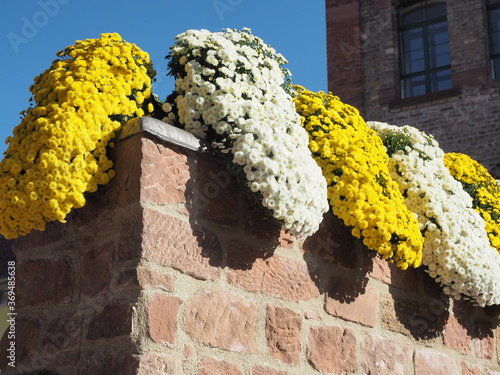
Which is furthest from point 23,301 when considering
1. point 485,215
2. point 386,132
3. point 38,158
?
point 485,215

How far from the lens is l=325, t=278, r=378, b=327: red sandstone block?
3.54m

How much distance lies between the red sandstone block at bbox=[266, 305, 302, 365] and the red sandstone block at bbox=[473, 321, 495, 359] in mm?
1595

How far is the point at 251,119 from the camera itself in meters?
3.11

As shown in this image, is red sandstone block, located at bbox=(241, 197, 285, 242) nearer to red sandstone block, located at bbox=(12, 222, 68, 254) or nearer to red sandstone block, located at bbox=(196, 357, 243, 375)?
red sandstone block, located at bbox=(196, 357, 243, 375)

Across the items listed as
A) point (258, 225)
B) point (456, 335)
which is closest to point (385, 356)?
point (456, 335)

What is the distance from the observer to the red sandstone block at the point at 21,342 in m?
3.09

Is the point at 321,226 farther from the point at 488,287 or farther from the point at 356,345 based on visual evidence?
the point at 488,287

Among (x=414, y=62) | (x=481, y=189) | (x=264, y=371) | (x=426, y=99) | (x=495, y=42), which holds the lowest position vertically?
(x=264, y=371)

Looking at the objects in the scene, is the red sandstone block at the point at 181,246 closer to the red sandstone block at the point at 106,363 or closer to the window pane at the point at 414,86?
the red sandstone block at the point at 106,363

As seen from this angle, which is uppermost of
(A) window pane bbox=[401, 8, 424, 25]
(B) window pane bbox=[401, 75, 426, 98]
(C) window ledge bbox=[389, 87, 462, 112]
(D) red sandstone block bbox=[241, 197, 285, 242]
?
(A) window pane bbox=[401, 8, 424, 25]

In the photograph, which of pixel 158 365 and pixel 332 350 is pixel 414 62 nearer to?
pixel 332 350

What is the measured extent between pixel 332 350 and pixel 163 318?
3.31 ft

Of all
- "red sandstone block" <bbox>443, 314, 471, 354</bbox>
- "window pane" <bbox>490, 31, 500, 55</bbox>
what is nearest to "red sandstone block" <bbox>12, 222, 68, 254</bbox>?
"red sandstone block" <bbox>443, 314, 471, 354</bbox>

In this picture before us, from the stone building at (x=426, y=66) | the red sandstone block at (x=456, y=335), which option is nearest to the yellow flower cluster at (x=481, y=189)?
the red sandstone block at (x=456, y=335)
